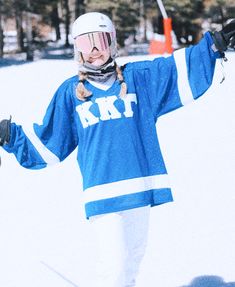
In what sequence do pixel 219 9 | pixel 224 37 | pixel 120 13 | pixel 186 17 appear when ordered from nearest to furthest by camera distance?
pixel 224 37, pixel 120 13, pixel 186 17, pixel 219 9

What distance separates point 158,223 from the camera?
168 inches

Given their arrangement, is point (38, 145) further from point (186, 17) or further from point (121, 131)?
point (186, 17)

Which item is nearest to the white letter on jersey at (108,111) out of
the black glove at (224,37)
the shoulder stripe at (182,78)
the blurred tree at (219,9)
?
the shoulder stripe at (182,78)

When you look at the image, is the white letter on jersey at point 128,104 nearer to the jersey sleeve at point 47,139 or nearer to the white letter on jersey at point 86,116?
the white letter on jersey at point 86,116

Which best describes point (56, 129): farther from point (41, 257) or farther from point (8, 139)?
point (41, 257)

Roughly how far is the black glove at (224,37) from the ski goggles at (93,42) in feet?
1.56

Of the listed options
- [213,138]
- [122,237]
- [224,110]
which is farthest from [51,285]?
[224,110]

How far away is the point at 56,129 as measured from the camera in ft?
9.02

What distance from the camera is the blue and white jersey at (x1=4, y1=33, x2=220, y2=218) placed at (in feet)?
8.38

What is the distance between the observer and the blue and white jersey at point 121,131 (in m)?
2.55

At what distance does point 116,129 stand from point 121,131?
0.02 meters

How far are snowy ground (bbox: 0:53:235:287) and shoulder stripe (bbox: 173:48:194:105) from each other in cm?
110

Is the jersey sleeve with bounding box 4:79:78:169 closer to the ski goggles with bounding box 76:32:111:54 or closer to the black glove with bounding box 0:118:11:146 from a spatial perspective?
the black glove with bounding box 0:118:11:146

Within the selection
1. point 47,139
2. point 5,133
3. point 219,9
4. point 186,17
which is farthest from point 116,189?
point 219,9
